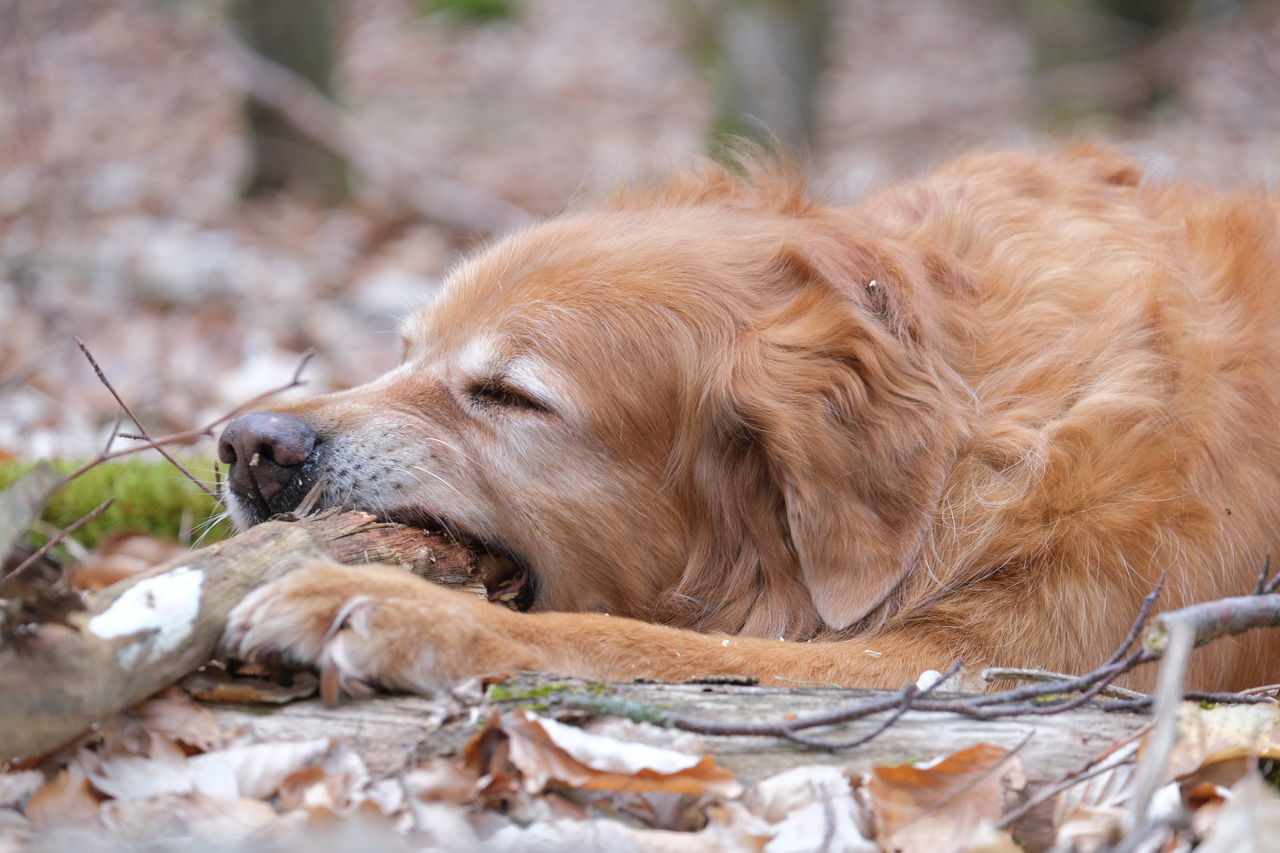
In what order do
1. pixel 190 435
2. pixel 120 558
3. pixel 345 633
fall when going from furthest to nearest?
pixel 120 558 → pixel 190 435 → pixel 345 633

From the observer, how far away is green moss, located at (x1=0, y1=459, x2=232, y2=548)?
4703mm

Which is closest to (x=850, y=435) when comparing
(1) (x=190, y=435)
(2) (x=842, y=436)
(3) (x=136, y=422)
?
(2) (x=842, y=436)

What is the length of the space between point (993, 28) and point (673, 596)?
18210mm

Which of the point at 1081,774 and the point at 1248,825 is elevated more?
the point at 1248,825

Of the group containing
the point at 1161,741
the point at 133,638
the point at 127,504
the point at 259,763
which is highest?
the point at 1161,741

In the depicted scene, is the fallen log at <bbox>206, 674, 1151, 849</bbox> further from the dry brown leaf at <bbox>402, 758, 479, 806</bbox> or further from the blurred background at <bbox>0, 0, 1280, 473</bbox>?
the blurred background at <bbox>0, 0, 1280, 473</bbox>

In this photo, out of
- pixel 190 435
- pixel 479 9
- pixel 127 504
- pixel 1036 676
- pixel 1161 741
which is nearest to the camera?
pixel 1161 741

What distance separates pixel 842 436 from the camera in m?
3.43

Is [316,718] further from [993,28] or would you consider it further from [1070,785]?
[993,28]

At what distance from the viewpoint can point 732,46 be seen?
32.9 feet

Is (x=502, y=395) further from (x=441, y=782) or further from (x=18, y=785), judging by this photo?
(x=18, y=785)

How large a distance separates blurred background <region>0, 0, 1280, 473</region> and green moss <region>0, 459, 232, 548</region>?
827 millimetres

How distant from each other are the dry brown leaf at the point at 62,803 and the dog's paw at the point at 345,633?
1.26ft

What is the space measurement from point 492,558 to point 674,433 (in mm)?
642
